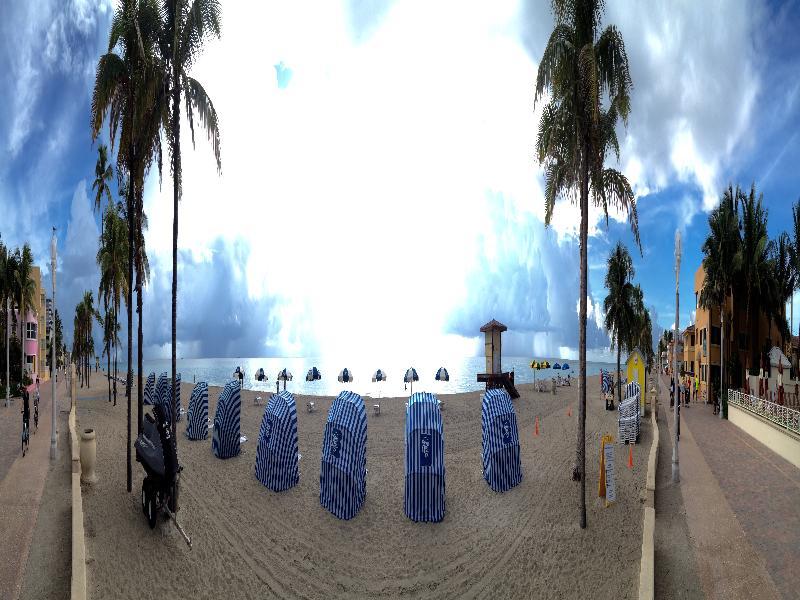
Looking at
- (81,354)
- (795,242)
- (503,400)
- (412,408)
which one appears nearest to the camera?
(412,408)

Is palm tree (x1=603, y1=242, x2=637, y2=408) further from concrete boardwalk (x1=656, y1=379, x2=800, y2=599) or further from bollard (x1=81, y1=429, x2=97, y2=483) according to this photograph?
bollard (x1=81, y1=429, x2=97, y2=483)

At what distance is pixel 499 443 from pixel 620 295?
29701mm

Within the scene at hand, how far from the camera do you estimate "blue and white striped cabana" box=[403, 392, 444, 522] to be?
1258cm

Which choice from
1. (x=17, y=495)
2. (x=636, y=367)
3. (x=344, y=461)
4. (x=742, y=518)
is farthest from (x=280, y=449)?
(x=636, y=367)

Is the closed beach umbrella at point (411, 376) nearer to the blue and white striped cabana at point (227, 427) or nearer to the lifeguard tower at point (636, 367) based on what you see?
the lifeguard tower at point (636, 367)

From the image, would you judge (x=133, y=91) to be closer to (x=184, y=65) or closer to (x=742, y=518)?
(x=184, y=65)

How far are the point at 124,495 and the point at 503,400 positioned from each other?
11.2 m

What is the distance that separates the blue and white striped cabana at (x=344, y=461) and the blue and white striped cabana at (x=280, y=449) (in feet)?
6.31

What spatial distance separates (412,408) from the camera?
43.0ft

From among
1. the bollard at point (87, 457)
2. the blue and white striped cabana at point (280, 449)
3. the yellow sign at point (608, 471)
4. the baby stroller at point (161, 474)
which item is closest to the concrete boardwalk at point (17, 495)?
the bollard at point (87, 457)

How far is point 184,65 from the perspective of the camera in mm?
13203

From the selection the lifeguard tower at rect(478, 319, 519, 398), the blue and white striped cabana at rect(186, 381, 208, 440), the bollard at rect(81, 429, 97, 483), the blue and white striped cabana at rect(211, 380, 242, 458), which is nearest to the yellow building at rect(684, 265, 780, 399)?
the lifeguard tower at rect(478, 319, 519, 398)

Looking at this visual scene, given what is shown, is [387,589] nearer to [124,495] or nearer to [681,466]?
[124,495]

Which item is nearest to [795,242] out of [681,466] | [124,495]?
[681,466]
